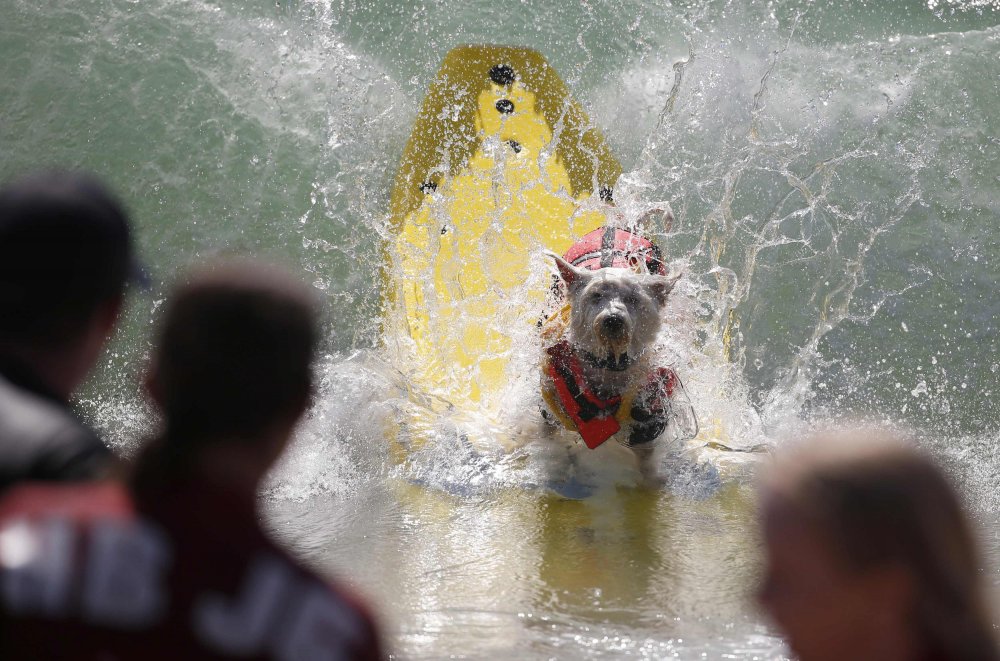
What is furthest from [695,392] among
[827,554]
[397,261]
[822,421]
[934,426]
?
[827,554]

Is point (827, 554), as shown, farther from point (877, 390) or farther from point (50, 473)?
point (877, 390)

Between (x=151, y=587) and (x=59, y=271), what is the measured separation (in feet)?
1.91

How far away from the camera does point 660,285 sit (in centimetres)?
449

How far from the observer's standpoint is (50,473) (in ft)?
4.15

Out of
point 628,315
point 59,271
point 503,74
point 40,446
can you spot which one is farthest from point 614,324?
point 40,446

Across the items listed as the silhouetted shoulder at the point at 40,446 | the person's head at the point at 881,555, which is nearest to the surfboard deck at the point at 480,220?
the silhouetted shoulder at the point at 40,446

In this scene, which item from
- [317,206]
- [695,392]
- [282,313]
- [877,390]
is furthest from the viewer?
[317,206]

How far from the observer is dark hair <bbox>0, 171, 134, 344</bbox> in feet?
4.63

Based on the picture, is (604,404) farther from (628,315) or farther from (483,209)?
(483,209)

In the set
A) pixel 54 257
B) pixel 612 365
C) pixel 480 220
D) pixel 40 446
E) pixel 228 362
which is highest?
pixel 480 220

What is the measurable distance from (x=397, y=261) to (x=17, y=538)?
485cm

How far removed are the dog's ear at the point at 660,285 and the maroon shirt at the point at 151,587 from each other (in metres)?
3.51

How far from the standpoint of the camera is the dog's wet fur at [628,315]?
441cm

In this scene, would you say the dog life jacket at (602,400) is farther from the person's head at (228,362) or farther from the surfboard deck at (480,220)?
the person's head at (228,362)
